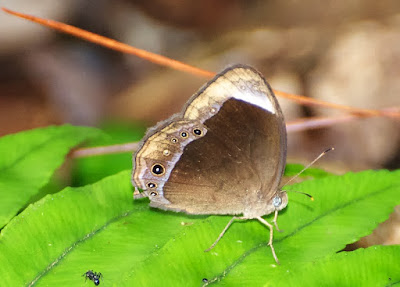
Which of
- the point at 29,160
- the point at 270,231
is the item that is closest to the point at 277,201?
A: the point at 270,231

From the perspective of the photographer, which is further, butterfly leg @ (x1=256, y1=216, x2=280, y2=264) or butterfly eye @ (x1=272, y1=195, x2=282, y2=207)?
butterfly eye @ (x1=272, y1=195, x2=282, y2=207)

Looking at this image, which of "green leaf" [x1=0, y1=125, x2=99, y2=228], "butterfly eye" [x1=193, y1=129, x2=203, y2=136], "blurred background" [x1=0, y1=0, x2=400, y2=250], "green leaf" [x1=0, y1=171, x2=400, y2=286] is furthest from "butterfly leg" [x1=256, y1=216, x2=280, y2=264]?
"blurred background" [x1=0, y1=0, x2=400, y2=250]

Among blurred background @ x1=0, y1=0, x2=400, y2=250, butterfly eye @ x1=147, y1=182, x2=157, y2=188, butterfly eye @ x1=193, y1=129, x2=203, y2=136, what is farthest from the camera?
blurred background @ x1=0, y1=0, x2=400, y2=250

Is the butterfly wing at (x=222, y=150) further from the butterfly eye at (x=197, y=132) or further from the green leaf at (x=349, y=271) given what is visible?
the green leaf at (x=349, y=271)

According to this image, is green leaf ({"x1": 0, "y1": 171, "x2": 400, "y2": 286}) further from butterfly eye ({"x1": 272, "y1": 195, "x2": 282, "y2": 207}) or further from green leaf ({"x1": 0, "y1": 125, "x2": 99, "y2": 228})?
green leaf ({"x1": 0, "y1": 125, "x2": 99, "y2": 228})

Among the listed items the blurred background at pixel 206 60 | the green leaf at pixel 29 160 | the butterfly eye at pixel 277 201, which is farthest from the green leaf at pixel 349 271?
the blurred background at pixel 206 60

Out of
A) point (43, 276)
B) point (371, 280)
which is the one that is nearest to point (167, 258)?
point (43, 276)
